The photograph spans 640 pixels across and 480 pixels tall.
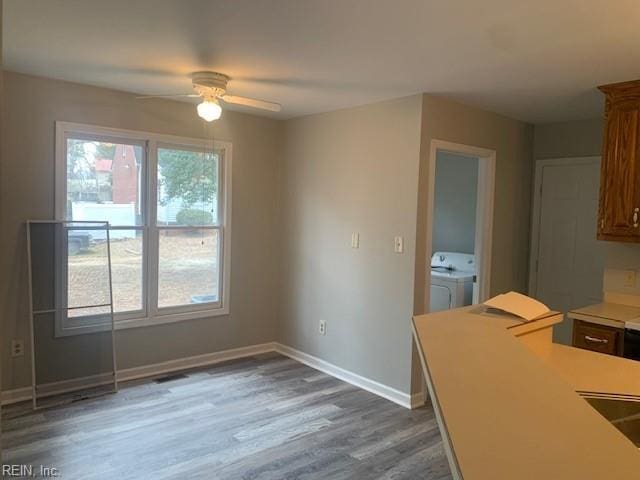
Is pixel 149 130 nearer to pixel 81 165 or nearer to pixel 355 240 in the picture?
pixel 81 165

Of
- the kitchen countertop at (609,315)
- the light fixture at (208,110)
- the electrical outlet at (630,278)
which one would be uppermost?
the light fixture at (208,110)

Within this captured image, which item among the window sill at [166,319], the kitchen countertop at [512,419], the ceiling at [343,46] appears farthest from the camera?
the window sill at [166,319]

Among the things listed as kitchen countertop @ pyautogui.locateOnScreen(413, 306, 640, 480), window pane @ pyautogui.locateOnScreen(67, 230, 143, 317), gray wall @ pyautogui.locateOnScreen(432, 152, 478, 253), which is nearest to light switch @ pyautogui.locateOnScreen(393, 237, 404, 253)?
gray wall @ pyautogui.locateOnScreen(432, 152, 478, 253)

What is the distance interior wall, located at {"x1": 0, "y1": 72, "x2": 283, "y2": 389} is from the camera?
343 centimetres

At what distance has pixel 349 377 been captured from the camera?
4.16 metres

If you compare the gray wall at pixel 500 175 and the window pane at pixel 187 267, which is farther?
the window pane at pixel 187 267

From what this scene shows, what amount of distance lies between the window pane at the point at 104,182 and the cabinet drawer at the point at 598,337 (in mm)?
3479

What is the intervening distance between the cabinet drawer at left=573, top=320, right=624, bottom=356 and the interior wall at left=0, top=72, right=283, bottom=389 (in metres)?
2.84

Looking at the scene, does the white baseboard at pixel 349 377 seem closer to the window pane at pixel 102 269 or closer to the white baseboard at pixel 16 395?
the window pane at pixel 102 269

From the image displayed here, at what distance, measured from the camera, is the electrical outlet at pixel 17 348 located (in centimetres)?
347

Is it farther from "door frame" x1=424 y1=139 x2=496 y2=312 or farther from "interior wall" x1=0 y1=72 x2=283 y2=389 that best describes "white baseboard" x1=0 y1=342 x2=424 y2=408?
"door frame" x1=424 y1=139 x2=496 y2=312

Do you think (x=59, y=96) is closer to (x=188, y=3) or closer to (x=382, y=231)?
(x=188, y=3)

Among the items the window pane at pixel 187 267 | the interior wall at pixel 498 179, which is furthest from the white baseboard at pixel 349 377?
the window pane at pixel 187 267

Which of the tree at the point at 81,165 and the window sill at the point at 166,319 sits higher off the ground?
the tree at the point at 81,165
